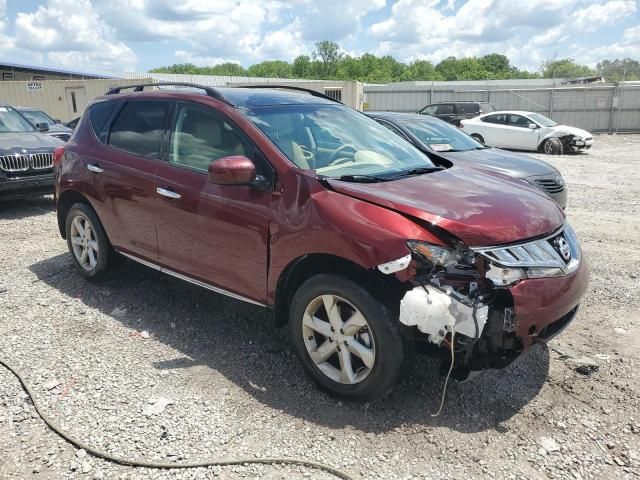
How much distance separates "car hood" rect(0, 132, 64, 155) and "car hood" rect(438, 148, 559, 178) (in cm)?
648

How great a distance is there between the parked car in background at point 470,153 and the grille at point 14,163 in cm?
542

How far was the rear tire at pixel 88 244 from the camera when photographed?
4852 millimetres

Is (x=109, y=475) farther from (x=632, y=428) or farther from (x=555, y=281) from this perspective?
(x=632, y=428)

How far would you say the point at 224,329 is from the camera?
13.7ft

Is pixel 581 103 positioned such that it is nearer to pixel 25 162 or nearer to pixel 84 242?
pixel 25 162

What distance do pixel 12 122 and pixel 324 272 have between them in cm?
889

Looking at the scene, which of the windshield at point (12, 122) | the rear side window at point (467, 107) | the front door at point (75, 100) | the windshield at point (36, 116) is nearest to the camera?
the windshield at point (12, 122)

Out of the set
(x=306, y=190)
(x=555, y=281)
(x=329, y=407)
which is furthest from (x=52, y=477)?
(x=555, y=281)

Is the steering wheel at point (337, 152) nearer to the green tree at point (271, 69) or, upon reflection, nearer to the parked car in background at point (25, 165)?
the parked car in background at point (25, 165)

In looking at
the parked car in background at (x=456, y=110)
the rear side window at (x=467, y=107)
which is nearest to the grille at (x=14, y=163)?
the parked car in background at (x=456, y=110)

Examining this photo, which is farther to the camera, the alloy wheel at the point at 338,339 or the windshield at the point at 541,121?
the windshield at the point at 541,121

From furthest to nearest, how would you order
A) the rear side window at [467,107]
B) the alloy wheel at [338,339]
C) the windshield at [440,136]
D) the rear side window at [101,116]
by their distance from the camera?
the rear side window at [467,107] < the windshield at [440,136] < the rear side window at [101,116] < the alloy wheel at [338,339]

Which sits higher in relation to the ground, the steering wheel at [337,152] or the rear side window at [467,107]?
the rear side window at [467,107]

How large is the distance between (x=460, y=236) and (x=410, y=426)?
3.71 ft
